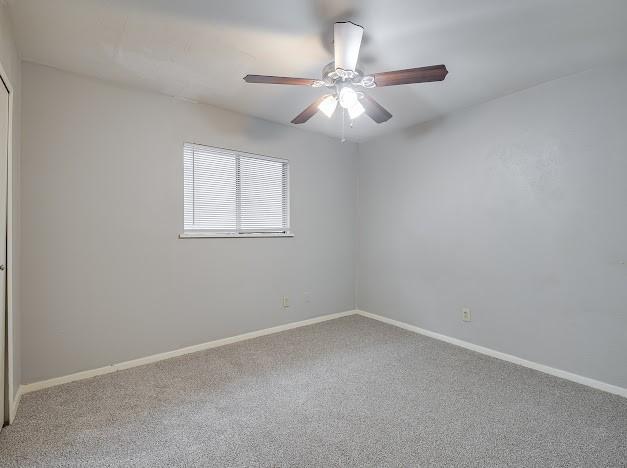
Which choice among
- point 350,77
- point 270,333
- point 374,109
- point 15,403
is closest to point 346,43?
point 350,77

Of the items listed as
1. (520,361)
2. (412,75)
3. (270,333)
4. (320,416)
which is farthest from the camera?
(270,333)

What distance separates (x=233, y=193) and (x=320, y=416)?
7.23 ft

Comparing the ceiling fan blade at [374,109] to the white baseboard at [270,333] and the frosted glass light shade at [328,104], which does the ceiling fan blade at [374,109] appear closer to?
the frosted glass light shade at [328,104]

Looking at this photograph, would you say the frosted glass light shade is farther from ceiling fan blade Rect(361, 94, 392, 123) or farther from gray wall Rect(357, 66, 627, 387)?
gray wall Rect(357, 66, 627, 387)

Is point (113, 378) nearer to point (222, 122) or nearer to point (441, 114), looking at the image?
point (222, 122)

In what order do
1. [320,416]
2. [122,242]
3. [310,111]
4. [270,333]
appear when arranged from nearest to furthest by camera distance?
[320,416] < [310,111] < [122,242] < [270,333]

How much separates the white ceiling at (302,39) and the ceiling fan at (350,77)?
107mm

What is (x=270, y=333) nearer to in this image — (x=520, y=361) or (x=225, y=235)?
(x=225, y=235)

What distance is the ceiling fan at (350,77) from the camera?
176 cm

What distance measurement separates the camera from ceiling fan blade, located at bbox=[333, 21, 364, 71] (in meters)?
1.75

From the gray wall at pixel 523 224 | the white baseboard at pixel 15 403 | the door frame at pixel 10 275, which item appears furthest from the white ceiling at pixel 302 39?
the white baseboard at pixel 15 403

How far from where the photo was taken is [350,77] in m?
2.01

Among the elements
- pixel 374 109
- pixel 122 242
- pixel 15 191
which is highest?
pixel 374 109

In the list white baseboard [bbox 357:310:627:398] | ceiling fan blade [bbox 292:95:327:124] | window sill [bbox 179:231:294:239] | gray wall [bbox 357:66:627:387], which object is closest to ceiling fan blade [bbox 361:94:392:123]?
ceiling fan blade [bbox 292:95:327:124]
